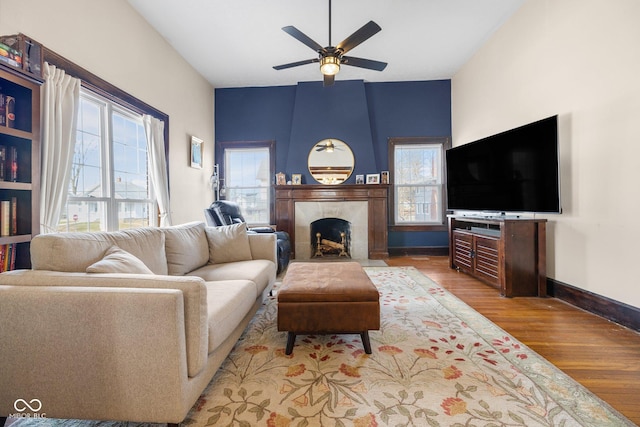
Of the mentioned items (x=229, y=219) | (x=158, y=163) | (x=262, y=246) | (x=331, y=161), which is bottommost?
(x=262, y=246)

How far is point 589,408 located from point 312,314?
1.46m

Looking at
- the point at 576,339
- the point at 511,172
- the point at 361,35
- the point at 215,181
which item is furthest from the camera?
the point at 215,181

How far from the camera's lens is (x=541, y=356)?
1.80 meters

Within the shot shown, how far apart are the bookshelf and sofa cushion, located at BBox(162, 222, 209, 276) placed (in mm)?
789

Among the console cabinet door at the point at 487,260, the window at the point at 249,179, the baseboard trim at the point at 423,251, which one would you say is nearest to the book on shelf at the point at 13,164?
the window at the point at 249,179

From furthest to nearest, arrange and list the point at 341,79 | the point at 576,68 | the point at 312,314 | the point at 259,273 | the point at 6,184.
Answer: the point at 341,79
the point at 576,68
the point at 259,273
the point at 312,314
the point at 6,184

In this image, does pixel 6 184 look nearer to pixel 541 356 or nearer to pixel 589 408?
pixel 589 408

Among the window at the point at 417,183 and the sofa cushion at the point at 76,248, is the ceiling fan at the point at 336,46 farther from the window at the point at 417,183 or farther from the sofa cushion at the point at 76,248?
the window at the point at 417,183

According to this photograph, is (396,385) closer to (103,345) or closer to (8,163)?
(103,345)

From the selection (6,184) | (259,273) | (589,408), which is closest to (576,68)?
(589,408)

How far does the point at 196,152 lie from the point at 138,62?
1.62m

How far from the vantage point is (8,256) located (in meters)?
1.60

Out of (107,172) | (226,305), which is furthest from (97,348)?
(107,172)

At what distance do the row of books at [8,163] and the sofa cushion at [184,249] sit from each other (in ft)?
2.99
